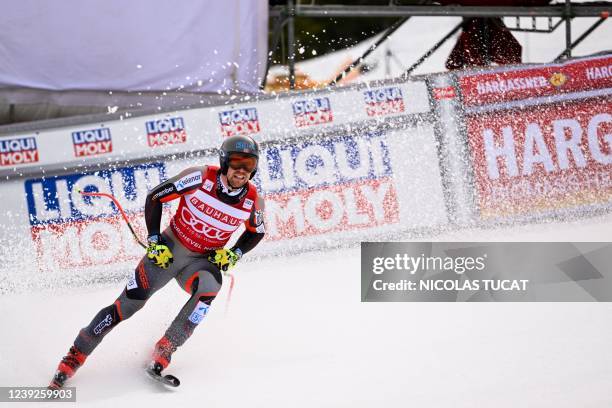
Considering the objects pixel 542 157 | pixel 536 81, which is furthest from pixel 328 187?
pixel 536 81

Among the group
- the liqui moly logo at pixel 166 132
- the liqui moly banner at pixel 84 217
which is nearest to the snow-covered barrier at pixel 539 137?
the liqui moly logo at pixel 166 132

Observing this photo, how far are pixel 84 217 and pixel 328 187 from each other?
2506 mm


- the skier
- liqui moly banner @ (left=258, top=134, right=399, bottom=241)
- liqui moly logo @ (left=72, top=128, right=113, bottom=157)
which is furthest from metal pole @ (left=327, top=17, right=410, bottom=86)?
the skier

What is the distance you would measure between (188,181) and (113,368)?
4.77 ft

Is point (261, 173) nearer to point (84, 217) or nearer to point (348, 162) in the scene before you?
point (348, 162)

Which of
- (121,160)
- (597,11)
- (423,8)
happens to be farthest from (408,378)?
(597,11)

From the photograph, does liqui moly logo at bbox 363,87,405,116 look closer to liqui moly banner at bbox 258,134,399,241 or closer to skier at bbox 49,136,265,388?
liqui moly banner at bbox 258,134,399,241

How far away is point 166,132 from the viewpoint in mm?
8281

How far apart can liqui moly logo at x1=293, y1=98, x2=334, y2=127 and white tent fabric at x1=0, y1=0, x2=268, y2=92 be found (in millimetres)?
1466

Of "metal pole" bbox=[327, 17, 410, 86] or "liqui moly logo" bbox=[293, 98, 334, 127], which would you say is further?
"metal pole" bbox=[327, 17, 410, 86]

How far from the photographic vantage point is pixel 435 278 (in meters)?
7.59

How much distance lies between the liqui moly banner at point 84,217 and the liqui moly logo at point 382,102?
8.03ft

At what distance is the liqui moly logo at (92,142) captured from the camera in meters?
8.11

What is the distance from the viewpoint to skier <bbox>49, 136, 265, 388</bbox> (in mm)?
5340
